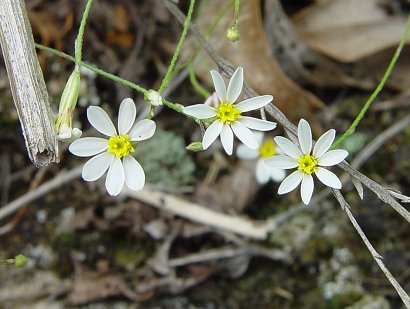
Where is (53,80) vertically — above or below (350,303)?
above

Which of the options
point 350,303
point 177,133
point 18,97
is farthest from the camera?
point 177,133

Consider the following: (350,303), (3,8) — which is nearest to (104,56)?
(3,8)

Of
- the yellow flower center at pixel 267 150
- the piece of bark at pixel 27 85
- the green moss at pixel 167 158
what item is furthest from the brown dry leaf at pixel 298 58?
the piece of bark at pixel 27 85

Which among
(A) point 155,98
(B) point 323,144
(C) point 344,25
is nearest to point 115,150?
(A) point 155,98

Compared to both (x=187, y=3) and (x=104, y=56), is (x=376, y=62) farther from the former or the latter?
(x=104, y=56)

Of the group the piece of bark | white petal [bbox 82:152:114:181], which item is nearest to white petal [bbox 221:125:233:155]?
white petal [bbox 82:152:114:181]

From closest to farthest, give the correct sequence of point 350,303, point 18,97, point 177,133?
point 18,97
point 350,303
point 177,133
